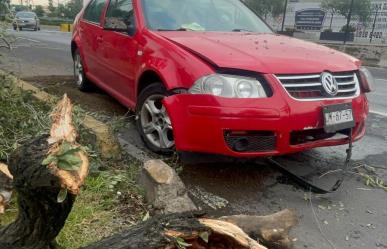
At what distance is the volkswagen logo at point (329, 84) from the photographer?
3.46 meters

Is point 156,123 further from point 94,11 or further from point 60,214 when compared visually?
point 94,11

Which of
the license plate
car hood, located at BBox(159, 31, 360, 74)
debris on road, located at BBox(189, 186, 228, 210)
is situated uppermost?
car hood, located at BBox(159, 31, 360, 74)

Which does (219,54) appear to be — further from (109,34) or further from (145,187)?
(109,34)

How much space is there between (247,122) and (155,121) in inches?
43.2

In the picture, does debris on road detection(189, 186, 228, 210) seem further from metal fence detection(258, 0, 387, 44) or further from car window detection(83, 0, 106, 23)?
metal fence detection(258, 0, 387, 44)

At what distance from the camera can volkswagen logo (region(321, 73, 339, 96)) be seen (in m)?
3.46

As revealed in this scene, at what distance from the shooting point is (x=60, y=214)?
1.75 meters

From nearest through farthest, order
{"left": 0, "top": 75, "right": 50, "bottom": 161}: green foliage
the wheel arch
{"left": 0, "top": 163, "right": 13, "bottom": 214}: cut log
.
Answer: {"left": 0, "top": 163, "right": 13, "bottom": 214}: cut log
{"left": 0, "top": 75, "right": 50, "bottom": 161}: green foliage
the wheel arch

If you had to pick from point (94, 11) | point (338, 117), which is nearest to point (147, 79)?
point (338, 117)

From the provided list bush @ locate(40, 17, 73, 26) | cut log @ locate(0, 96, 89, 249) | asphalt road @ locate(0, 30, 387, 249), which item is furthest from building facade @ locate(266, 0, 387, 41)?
bush @ locate(40, 17, 73, 26)

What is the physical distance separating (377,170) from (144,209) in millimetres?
2380

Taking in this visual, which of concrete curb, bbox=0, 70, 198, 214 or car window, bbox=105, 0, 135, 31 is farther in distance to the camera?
car window, bbox=105, 0, 135, 31

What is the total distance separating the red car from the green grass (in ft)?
1.78

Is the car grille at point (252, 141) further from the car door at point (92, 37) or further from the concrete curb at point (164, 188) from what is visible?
the car door at point (92, 37)
